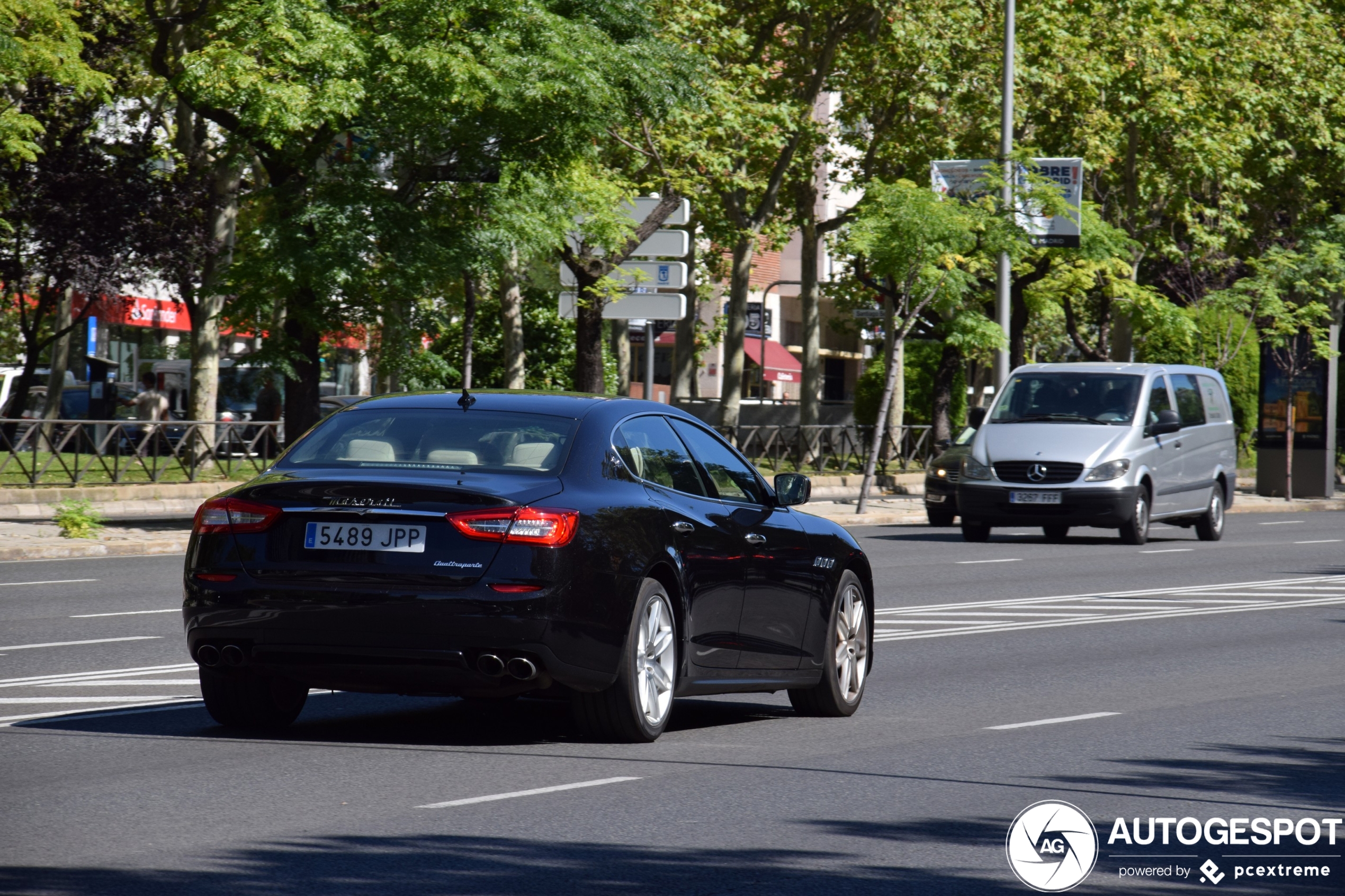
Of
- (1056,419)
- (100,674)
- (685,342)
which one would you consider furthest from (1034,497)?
(685,342)

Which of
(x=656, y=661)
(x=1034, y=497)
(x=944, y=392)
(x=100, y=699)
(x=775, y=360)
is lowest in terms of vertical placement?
(x=100, y=699)

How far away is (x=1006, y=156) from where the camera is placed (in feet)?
106

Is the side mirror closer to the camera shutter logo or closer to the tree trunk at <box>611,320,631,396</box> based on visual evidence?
the camera shutter logo

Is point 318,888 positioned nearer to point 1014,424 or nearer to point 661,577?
point 661,577

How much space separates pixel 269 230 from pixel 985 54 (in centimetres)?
1888

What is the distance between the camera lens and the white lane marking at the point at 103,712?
349 inches

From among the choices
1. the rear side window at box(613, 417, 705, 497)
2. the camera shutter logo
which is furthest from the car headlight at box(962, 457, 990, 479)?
the camera shutter logo

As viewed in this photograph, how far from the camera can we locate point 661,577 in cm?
822

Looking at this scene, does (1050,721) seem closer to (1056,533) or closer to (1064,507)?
(1064,507)

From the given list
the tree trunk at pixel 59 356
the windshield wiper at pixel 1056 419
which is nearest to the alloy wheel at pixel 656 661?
the windshield wiper at pixel 1056 419

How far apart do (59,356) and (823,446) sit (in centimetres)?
1582

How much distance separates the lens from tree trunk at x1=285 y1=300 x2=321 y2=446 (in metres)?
24.2

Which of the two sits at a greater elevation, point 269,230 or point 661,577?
point 269,230

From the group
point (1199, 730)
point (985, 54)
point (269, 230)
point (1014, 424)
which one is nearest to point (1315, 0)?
point (985, 54)
